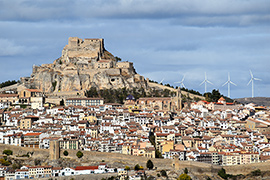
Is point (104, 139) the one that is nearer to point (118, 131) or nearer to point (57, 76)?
point (118, 131)

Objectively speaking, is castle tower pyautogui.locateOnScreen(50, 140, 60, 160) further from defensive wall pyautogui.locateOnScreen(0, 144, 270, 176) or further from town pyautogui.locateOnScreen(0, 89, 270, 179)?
town pyautogui.locateOnScreen(0, 89, 270, 179)

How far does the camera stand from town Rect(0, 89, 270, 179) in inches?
2562

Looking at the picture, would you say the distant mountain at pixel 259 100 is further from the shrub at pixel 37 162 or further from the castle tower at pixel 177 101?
the shrub at pixel 37 162

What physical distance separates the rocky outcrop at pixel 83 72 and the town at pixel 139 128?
426 centimetres

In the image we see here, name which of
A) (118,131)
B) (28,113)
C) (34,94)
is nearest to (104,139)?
(118,131)

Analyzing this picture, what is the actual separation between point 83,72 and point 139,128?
72.5 feet

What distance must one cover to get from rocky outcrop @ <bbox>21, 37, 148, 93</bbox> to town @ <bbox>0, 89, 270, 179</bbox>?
4261mm

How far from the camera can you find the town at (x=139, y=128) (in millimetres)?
65062

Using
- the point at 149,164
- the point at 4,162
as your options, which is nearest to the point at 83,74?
the point at 4,162

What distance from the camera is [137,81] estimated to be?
3691 inches

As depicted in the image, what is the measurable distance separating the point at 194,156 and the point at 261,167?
6.88m

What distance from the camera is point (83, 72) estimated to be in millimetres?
92062

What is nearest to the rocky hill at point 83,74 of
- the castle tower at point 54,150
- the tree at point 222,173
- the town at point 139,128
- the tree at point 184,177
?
the town at point 139,128

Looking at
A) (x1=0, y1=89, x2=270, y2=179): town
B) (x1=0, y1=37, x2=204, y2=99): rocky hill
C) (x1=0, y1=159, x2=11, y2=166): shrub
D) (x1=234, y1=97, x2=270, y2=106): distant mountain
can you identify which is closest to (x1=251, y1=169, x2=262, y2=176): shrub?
(x1=0, y1=89, x2=270, y2=179): town
